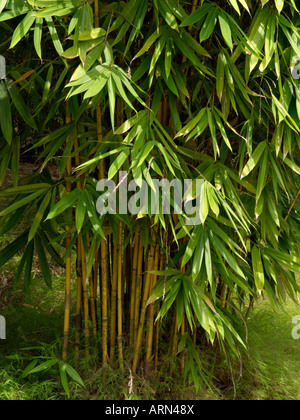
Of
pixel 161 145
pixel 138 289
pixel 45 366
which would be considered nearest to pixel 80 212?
pixel 161 145

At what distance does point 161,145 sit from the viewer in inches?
77.7

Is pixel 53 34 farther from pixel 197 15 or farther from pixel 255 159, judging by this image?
pixel 255 159

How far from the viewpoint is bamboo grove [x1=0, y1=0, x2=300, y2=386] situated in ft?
6.55

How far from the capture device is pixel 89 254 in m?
2.29

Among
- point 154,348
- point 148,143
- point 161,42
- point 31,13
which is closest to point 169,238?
point 154,348

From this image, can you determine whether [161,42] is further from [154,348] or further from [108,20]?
[154,348]

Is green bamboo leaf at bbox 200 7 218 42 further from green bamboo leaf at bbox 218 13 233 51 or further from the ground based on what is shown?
the ground

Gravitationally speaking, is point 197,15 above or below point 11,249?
above

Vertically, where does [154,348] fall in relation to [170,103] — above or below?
below

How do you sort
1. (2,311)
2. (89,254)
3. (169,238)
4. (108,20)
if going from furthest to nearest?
(2,311) → (169,238) → (89,254) → (108,20)

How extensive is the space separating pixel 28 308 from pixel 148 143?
177 centimetres

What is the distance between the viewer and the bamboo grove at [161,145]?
1996 millimetres

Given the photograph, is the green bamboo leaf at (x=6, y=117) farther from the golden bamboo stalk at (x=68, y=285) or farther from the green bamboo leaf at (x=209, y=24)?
the green bamboo leaf at (x=209, y=24)

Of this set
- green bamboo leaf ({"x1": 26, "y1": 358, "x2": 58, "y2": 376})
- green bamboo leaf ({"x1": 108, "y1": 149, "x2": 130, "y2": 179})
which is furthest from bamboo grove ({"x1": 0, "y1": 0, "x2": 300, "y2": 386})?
green bamboo leaf ({"x1": 26, "y1": 358, "x2": 58, "y2": 376})
